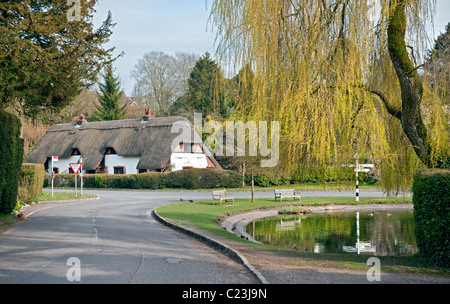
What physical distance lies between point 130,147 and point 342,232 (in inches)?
1478

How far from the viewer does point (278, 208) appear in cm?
2833

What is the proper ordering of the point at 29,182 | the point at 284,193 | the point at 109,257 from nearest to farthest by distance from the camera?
1. the point at 109,257
2. the point at 29,182
3. the point at 284,193

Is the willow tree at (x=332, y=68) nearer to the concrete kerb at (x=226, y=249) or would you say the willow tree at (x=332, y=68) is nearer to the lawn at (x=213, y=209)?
the concrete kerb at (x=226, y=249)

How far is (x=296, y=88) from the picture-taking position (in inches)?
351

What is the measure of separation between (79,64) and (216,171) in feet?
92.7

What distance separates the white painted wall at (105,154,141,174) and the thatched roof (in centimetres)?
75

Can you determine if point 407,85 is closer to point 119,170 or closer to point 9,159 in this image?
point 9,159

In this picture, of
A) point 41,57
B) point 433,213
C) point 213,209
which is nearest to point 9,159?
point 41,57

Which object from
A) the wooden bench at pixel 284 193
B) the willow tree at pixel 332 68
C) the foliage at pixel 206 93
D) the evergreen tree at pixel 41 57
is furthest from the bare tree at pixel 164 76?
the willow tree at pixel 332 68

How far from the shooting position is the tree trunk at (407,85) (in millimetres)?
8875

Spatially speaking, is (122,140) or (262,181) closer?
(262,181)

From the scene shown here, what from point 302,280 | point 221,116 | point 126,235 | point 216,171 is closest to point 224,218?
point 126,235

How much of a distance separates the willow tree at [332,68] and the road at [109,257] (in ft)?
9.94

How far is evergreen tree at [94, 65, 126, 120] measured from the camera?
6519cm
